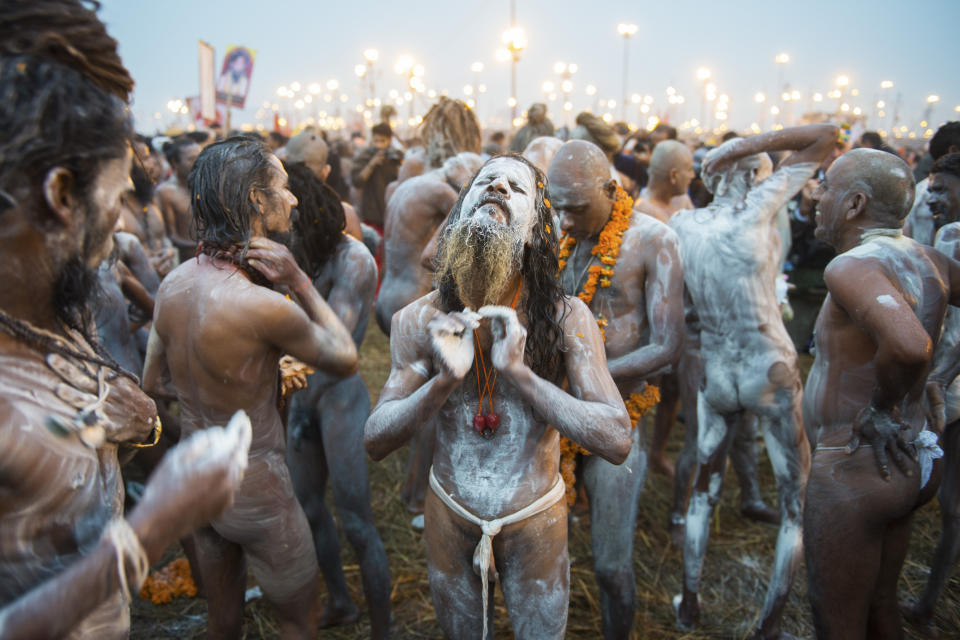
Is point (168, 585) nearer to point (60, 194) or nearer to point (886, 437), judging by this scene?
point (60, 194)

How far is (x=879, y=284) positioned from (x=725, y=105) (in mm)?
53944

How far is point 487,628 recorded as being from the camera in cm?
223

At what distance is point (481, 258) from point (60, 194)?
1195 millimetres

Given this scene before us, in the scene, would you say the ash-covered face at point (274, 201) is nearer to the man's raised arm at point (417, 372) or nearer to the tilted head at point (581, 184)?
the man's raised arm at point (417, 372)

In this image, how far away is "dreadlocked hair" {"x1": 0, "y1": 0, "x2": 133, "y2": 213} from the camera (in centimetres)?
128

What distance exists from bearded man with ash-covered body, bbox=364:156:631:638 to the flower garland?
857mm

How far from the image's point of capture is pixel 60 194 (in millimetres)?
1376

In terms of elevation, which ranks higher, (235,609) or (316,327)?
(316,327)

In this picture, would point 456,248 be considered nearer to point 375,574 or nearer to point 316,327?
point 316,327

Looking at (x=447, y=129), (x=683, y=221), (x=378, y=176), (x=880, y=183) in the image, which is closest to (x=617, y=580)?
(x=880, y=183)

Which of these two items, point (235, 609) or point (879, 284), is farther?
point (235, 609)

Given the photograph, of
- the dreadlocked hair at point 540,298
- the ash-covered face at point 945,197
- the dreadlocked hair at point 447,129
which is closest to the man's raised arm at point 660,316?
the dreadlocked hair at point 540,298

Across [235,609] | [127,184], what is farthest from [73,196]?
[235,609]

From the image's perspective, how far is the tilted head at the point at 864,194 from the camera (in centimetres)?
273
